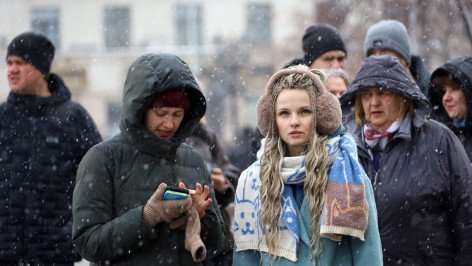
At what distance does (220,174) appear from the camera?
322 inches

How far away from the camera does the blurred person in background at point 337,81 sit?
8.11m

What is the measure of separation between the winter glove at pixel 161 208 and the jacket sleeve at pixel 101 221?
40mm

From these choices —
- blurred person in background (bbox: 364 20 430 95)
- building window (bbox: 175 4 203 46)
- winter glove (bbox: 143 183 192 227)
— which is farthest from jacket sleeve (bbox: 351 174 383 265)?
building window (bbox: 175 4 203 46)

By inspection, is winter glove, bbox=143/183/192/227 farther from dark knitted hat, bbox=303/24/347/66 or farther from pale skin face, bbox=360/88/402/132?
dark knitted hat, bbox=303/24/347/66

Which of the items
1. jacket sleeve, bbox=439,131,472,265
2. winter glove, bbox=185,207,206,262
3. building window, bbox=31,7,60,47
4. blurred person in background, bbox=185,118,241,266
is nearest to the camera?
winter glove, bbox=185,207,206,262

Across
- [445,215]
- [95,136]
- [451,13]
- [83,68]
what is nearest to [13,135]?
[95,136]

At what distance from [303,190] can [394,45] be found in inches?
128

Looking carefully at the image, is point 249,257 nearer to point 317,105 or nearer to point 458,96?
point 317,105

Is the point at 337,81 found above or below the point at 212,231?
above

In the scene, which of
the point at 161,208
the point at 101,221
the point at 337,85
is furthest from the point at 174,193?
the point at 337,85

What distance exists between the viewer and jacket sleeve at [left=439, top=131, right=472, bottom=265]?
6.87 metres

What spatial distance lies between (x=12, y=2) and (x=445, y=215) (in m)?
59.3

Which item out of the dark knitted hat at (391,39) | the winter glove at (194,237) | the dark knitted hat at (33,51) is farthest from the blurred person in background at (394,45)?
the winter glove at (194,237)

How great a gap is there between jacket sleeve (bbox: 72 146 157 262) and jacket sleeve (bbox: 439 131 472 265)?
1.93 meters
